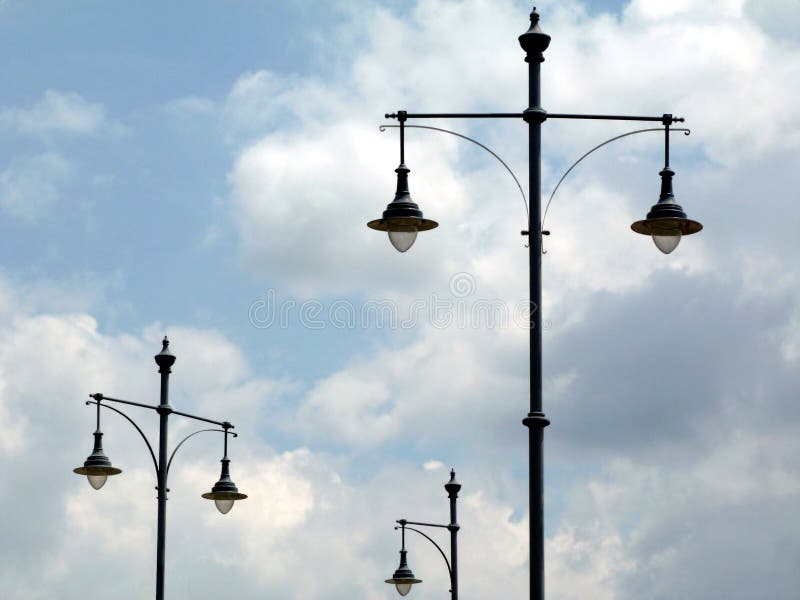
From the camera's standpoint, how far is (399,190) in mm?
15438

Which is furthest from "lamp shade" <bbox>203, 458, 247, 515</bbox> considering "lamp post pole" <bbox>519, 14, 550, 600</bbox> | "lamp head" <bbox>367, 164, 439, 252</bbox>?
"lamp post pole" <bbox>519, 14, 550, 600</bbox>

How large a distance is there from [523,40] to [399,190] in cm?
198

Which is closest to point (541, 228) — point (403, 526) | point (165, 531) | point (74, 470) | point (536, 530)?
point (536, 530)

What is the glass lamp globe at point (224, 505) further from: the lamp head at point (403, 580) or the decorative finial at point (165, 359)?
the lamp head at point (403, 580)

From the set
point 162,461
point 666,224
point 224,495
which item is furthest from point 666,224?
point 224,495

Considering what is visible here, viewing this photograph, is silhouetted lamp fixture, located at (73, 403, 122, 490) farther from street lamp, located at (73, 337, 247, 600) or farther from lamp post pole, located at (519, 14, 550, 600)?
lamp post pole, located at (519, 14, 550, 600)

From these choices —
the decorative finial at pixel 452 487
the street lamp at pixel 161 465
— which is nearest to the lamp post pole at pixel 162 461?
the street lamp at pixel 161 465

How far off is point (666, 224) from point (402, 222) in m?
2.74

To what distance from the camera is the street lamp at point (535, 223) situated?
45.2 ft

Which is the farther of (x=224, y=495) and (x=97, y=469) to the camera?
(x=224, y=495)

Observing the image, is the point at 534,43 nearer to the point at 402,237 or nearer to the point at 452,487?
the point at 402,237

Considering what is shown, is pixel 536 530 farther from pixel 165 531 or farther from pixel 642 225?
pixel 165 531

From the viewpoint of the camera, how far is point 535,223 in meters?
14.4

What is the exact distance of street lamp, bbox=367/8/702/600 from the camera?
1379 centimetres
